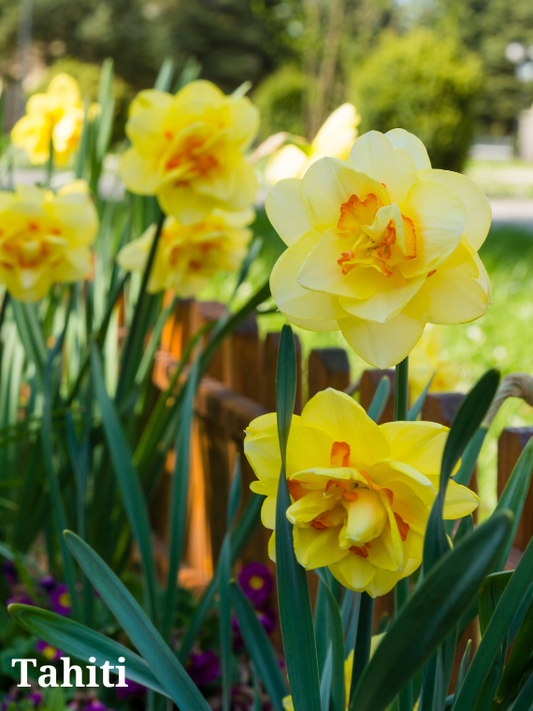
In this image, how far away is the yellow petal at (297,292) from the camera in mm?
433

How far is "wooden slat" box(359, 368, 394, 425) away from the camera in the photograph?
3.30 feet

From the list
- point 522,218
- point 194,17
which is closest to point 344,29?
point 522,218

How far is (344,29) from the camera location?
1352 centimetres

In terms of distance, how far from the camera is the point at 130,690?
42.7 inches

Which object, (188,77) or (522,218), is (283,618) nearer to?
(188,77)

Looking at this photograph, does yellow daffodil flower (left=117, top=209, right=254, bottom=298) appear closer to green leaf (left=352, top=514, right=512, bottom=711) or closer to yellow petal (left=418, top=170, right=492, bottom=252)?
yellow petal (left=418, top=170, right=492, bottom=252)

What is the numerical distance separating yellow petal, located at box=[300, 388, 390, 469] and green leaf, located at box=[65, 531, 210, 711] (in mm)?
210

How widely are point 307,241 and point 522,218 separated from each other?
25.9ft

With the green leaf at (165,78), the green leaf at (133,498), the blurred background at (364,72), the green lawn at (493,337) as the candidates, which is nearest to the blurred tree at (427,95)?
the blurred background at (364,72)

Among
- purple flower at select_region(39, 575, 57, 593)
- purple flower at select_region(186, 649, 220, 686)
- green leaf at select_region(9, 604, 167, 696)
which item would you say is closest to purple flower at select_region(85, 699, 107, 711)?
purple flower at select_region(186, 649, 220, 686)

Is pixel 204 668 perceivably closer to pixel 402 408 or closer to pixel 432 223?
pixel 402 408

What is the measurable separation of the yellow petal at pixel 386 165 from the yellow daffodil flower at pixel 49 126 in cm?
125

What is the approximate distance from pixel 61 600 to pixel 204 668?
29 cm

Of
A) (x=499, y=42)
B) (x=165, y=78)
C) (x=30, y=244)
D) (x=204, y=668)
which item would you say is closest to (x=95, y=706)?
(x=204, y=668)
